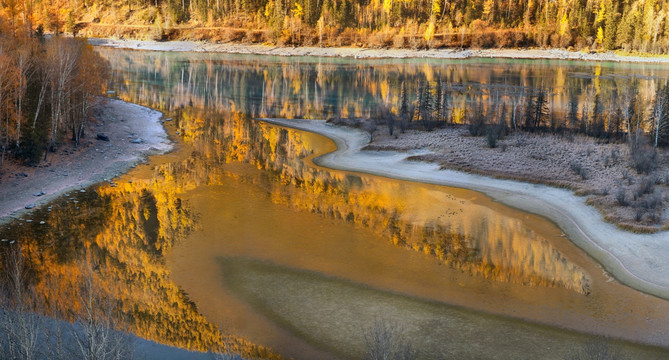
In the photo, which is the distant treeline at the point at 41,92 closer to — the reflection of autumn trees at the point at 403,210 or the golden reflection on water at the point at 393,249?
the reflection of autumn trees at the point at 403,210

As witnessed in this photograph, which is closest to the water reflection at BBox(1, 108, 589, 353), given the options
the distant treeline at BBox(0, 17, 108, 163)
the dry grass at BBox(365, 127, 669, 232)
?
the dry grass at BBox(365, 127, 669, 232)

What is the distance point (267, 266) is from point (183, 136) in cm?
2293

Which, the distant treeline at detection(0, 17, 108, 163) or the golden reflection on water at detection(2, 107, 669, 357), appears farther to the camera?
the distant treeline at detection(0, 17, 108, 163)

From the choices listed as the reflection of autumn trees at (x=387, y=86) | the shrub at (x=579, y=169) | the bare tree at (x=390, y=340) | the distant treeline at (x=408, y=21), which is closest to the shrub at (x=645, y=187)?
the shrub at (x=579, y=169)

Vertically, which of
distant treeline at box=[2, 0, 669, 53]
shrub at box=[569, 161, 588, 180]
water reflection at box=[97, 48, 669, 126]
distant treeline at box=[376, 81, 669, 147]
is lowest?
shrub at box=[569, 161, 588, 180]

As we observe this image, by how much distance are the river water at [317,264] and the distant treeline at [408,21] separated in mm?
103163

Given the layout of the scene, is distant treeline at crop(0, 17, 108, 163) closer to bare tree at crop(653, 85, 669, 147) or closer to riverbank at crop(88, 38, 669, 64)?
bare tree at crop(653, 85, 669, 147)

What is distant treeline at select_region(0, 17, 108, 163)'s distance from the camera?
1136 inches

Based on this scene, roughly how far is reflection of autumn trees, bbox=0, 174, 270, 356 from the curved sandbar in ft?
36.9

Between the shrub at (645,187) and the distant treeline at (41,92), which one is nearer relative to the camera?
the shrub at (645,187)

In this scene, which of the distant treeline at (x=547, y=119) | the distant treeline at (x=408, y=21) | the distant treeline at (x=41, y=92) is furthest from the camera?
the distant treeline at (x=408, y=21)

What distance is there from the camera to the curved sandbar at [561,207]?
20.3 m

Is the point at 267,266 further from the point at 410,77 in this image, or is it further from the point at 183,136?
the point at 410,77

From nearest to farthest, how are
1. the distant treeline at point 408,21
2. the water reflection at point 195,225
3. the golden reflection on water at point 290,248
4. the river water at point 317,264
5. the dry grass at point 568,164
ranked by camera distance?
1. the river water at point 317,264
2. the golden reflection on water at point 290,248
3. the water reflection at point 195,225
4. the dry grass at point 568,164
5. the distant treeline at point 408,21
